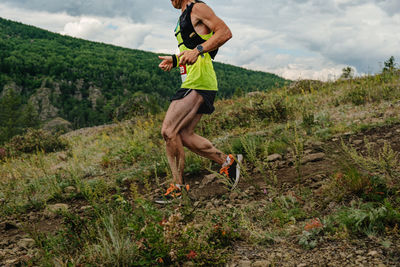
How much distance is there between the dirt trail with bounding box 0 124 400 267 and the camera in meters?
1.72

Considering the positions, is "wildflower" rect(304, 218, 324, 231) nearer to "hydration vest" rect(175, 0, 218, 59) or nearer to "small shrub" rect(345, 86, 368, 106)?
"hydration vest" rect(175, 0, 218, 59)

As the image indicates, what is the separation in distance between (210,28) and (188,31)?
1.04 feet

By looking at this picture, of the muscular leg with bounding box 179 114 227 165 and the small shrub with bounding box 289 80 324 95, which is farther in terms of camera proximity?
the small shrub with bounding box 289 80 324 95

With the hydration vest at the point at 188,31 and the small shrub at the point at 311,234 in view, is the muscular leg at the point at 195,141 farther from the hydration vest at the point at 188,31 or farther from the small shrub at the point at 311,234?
the small shrub at the point at 311,234

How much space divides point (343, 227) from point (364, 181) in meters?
0.62

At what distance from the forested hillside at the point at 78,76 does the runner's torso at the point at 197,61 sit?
269 feet

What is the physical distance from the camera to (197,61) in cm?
321

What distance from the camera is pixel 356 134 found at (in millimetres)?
4438

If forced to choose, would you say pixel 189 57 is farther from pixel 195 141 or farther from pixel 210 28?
pixel 195 141

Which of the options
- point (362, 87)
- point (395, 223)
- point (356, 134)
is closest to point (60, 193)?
point (395, 223)

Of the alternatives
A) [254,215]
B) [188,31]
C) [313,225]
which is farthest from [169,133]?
[313,225]

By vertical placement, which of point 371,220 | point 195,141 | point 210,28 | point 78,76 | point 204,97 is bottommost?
point 371,220

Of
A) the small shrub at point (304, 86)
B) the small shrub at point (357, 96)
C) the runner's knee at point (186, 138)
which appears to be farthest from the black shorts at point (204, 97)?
the small shrub at point (304, 86)

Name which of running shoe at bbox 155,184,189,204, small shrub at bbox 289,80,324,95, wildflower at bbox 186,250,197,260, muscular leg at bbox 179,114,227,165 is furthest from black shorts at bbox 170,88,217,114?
small shrub at bbox 289,80,324,95
